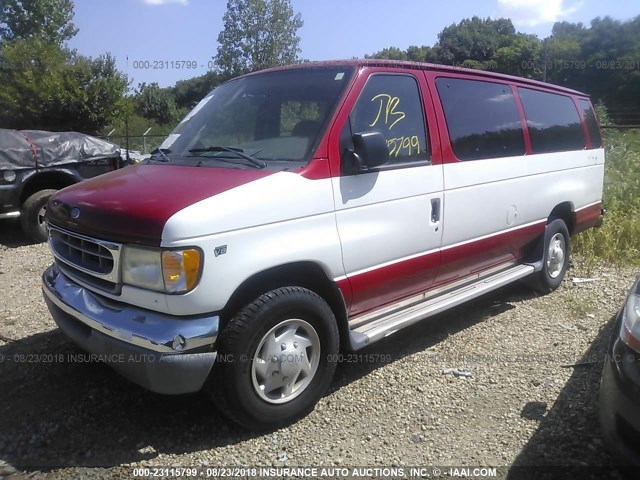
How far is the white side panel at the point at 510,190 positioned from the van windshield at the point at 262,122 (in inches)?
43.4

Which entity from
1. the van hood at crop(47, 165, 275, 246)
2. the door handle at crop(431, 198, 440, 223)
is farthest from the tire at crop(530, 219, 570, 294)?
the van hood at crop(47, 165, 275, 246)

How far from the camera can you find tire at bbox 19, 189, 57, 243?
23.7 feet

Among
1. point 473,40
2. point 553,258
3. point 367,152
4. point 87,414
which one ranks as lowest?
point 87,414

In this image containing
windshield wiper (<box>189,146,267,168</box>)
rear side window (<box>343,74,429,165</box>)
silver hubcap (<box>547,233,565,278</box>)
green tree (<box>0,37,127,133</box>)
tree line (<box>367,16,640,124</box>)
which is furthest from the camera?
tree line (<box>367,16,640,124</box>)

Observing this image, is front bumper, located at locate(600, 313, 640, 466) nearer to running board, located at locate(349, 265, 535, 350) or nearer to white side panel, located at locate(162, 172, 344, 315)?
running board, located at locate(349, 265, 535, 350)

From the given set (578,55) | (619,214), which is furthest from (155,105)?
(619,214)

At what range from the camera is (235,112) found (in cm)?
372

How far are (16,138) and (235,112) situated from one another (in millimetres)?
5275

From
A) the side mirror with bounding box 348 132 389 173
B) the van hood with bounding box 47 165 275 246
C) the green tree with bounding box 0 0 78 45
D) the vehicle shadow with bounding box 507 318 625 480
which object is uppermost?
the green tree with bounding box 0 0 78 45

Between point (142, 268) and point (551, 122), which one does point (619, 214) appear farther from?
point (142, 268)

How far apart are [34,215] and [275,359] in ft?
18.8

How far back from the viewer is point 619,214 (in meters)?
7.91

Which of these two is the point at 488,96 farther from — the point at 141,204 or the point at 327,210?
the point at 141,204

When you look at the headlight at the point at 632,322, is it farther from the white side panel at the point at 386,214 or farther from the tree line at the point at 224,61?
the tree line at the point at 224,61
